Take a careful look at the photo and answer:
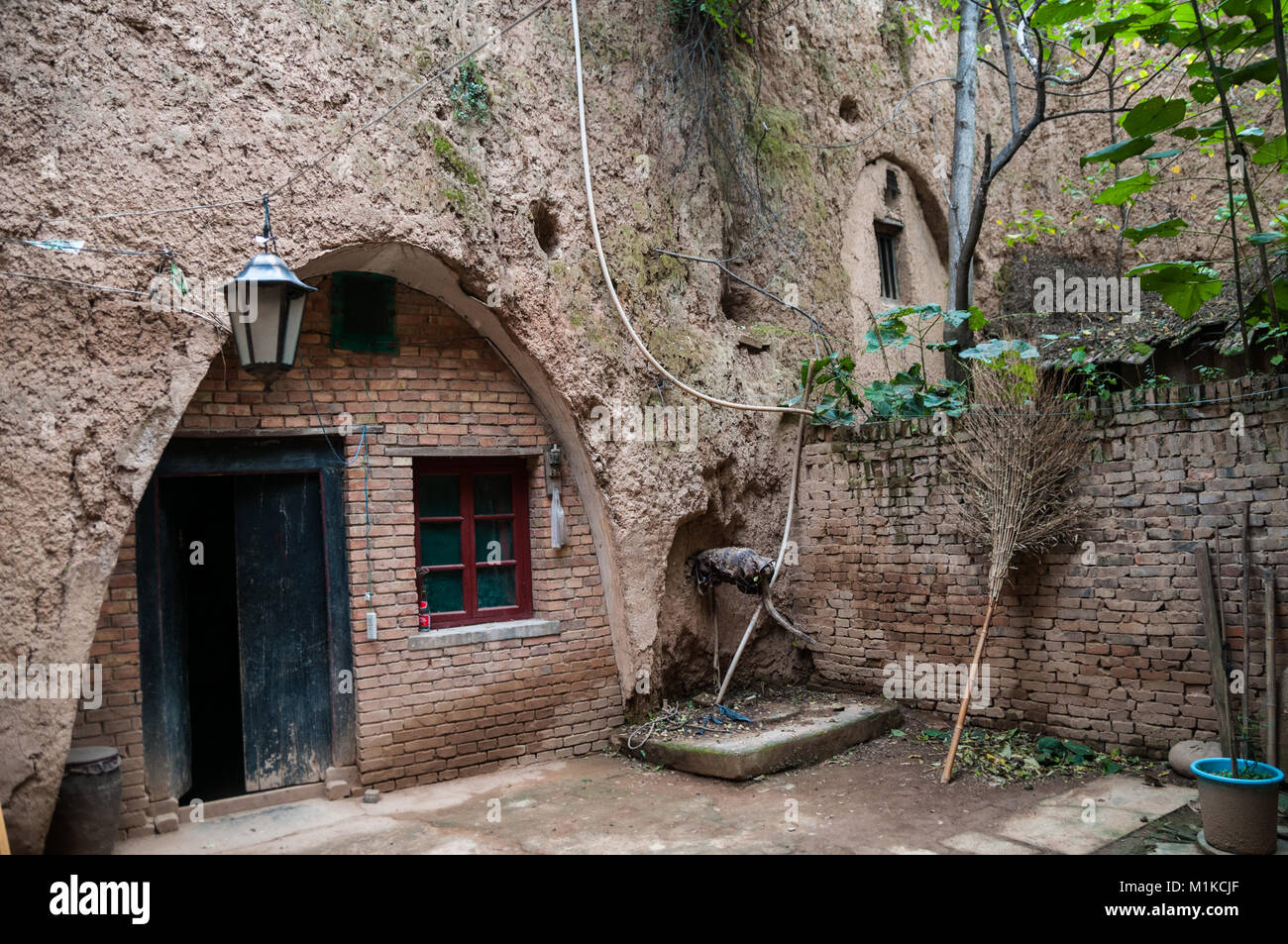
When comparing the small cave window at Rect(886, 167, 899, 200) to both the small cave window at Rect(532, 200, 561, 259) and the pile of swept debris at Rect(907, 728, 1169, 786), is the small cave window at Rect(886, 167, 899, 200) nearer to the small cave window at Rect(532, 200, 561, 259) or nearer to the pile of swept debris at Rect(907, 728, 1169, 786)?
the small cave window at Rect(532, 200, 561, 259)

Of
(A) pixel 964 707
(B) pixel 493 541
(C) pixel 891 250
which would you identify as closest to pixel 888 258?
(C) pixel 891 250

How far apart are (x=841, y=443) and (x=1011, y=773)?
10.2ft

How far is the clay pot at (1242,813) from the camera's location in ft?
15.3

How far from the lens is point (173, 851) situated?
5.18 metres

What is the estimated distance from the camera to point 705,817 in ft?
18.5

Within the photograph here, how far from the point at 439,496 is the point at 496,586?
0.87m

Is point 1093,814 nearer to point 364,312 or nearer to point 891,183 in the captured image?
point 364,312

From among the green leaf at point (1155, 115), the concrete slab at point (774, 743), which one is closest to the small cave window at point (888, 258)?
the green leaf at point (1155, 115)

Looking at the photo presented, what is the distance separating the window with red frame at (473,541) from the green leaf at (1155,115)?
4.93m

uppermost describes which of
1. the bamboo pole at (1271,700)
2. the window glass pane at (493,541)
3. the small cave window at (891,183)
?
the small cave window at (891,183)

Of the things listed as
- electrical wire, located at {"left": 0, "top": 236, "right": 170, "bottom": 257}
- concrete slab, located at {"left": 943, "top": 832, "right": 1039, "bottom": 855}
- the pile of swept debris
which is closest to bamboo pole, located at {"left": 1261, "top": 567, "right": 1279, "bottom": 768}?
the pile of swept debris

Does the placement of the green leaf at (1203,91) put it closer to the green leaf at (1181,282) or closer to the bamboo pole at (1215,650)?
the green leaf at (1181,282)

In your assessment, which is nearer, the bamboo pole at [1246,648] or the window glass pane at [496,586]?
the bamboo pole at [1246,648]

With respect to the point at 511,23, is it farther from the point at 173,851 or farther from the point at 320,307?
the point at 173,851
